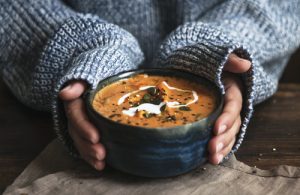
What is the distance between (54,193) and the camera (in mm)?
572

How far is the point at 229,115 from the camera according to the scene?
59 centimetres

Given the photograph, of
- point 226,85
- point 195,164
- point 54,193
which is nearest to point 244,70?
point 226,85

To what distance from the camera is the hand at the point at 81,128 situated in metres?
0.57

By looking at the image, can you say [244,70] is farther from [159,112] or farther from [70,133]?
[70,133]

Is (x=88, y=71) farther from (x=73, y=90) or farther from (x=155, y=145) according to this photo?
(x=155, y=145)

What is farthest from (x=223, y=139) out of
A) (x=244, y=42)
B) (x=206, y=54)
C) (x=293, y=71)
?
(x=293, y=71)

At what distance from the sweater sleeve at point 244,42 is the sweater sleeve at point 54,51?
0.09 m

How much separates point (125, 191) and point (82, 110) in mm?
114

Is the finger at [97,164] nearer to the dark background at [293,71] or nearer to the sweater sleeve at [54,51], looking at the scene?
the sweater sleeve at [54,51]

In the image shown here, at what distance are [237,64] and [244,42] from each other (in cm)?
17

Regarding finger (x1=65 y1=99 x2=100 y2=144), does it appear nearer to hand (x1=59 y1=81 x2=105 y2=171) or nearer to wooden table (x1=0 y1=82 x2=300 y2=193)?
hand (x1=59 y1=81 x2=105 y2=171)

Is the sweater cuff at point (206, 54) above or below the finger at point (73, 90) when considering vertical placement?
above

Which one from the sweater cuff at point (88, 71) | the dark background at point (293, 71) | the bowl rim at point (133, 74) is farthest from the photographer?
the dark background at point (293, 71)

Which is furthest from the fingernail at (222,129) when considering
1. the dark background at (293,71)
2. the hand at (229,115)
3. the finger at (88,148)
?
the dark background at (293,71)
